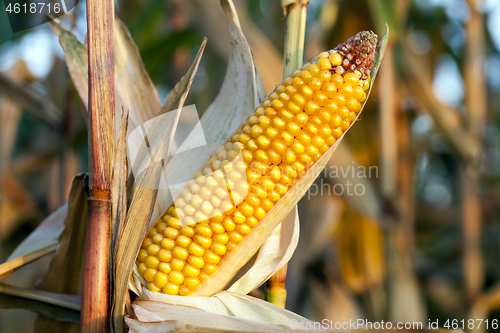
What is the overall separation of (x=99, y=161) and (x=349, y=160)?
1260 mm

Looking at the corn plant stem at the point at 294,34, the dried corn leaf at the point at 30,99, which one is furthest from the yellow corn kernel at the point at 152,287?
the dried corn leaf at the point at 30,99

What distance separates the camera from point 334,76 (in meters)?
0.58

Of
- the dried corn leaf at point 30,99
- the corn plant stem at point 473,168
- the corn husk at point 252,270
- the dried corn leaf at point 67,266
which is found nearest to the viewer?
the corn husk at point 252,270

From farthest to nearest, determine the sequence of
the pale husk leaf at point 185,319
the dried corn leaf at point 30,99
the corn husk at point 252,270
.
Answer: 1. the dried corn leaf at point 30,99
2. the corn husk at point 252,270
3. the pale husk leaf at point 185,319

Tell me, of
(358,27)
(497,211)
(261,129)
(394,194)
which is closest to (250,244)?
(261,129)

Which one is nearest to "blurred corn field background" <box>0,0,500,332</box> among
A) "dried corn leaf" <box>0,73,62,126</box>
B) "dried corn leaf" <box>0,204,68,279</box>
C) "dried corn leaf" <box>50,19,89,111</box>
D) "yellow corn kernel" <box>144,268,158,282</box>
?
"dried corn leaf" <box>0,73,62,126</box>

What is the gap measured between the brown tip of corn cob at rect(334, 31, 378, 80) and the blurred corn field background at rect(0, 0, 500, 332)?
83 cm

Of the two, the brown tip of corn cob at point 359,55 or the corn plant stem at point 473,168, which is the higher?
the brown tip of corn cob at point 359,55

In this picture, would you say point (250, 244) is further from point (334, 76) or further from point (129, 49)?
point (129, 49)

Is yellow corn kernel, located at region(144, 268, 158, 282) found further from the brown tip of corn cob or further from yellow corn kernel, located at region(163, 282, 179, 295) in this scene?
the brown tip of corn cob

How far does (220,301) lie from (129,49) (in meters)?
0.56

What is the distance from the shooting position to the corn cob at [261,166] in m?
0.58

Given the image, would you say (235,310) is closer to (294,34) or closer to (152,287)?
(152,287)

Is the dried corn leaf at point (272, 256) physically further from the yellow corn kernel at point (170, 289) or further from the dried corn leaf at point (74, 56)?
the dried corn leaf at point (74, 56)
